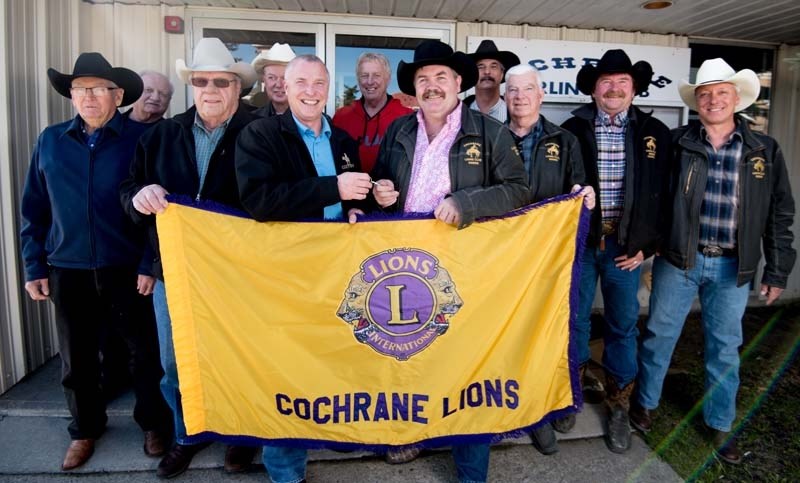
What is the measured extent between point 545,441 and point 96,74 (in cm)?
324

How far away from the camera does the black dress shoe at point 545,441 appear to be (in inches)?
126

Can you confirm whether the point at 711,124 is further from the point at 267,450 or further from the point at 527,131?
the point at 267,450

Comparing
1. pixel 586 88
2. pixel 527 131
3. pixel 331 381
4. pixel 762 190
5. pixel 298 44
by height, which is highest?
pixel 298 44

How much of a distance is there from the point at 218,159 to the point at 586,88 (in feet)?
7.72

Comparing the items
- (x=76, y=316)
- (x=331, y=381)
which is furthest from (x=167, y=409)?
(x=331, y=381)

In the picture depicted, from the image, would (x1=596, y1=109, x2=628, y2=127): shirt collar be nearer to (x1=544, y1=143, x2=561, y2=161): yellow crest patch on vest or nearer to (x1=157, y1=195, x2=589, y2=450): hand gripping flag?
Answer: (x1=544, y1=143, x2=561, y2=161): yellow crest patch on vest

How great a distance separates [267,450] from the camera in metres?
2.75

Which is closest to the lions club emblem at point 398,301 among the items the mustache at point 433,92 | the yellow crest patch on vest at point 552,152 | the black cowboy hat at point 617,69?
the mustache at point 433,92

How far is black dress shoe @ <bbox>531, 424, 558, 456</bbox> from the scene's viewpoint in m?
3.20

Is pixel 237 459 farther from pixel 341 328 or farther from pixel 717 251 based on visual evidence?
pixel 717 251

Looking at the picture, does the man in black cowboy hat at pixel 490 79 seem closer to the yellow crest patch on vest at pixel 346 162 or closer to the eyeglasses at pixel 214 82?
the yellow crest patch on vest at pixel 346 162

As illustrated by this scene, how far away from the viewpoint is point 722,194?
121 inches

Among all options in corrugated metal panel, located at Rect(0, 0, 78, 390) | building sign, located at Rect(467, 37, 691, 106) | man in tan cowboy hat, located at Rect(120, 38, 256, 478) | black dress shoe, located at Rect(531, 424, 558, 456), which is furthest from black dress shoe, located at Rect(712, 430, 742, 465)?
corrugated metal panel, located at Rect(0, 0, 78, 390)

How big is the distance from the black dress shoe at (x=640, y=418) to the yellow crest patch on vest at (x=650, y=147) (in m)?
1.58
